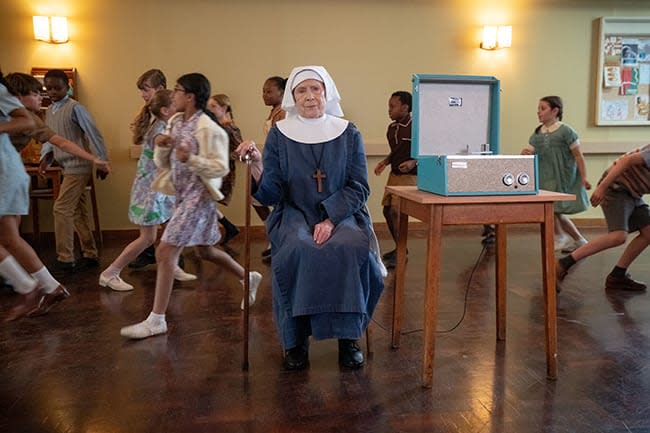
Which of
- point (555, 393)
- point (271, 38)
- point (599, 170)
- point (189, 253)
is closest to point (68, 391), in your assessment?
point (555, 393)

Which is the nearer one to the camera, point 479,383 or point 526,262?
point 479,383

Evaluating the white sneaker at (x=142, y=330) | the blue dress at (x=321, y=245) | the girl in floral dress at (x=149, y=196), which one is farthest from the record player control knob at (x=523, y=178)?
the girl in floral dress at (x=149, y=196)

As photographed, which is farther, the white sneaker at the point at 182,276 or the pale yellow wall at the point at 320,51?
the pale yellow wall at the point at 320,51

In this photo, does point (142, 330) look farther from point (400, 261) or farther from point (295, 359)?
point (400, 261)

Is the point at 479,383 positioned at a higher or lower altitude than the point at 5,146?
lower

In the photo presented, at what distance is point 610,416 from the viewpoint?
2035mm

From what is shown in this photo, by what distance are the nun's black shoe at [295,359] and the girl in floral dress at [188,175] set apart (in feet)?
2.44

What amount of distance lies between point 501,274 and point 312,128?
1181 mm

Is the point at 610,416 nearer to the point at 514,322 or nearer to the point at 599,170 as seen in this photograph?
the point at 514,322

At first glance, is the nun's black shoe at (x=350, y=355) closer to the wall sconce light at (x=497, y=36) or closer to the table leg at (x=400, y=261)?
the table leg at (x=400, y=261)

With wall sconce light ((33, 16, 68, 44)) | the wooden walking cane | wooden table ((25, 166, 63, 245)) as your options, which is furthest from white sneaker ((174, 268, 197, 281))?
wall sconce light ((33, 16, 68, 44))

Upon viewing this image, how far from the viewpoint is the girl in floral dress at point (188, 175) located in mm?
2715

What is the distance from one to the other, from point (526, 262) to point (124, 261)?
10.3 ft

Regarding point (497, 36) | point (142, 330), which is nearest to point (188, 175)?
point (142, 330)
